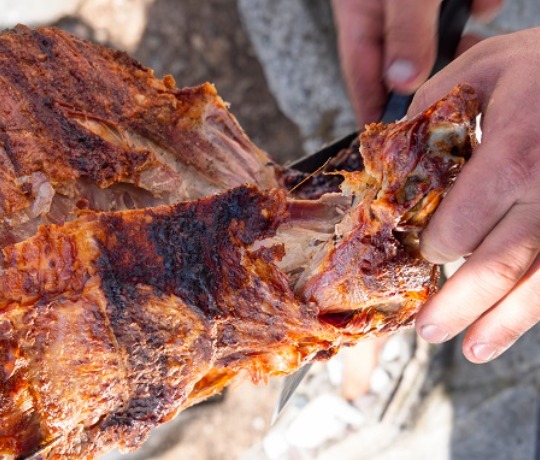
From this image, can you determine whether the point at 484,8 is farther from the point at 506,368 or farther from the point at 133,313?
the point at 506,368

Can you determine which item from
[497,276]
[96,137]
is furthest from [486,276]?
[96,137]

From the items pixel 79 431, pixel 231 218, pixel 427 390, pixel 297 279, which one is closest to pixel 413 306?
pixel 297 279

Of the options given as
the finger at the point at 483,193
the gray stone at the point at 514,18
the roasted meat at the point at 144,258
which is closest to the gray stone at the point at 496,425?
the gray stone at the point at 514,18

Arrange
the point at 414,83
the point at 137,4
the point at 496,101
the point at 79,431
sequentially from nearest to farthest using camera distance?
the point at 496,101 → the point at 79,431 → the point at 414,83 → the point at 137,4

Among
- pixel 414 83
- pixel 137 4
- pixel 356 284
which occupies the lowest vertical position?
pixel 356 284

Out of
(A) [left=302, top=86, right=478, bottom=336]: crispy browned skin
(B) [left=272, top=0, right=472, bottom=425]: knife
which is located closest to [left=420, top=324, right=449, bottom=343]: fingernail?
(A) [left=302, top=86, right=478, bottom=336]: crispy browned skin

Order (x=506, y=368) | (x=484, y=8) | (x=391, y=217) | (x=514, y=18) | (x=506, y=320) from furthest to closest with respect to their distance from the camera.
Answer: (x=506, y=368), (x=514, y=18), (x=484, y=8), (x=506, y=320), (x=391, y=217)

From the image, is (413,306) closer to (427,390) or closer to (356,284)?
(356,284)
